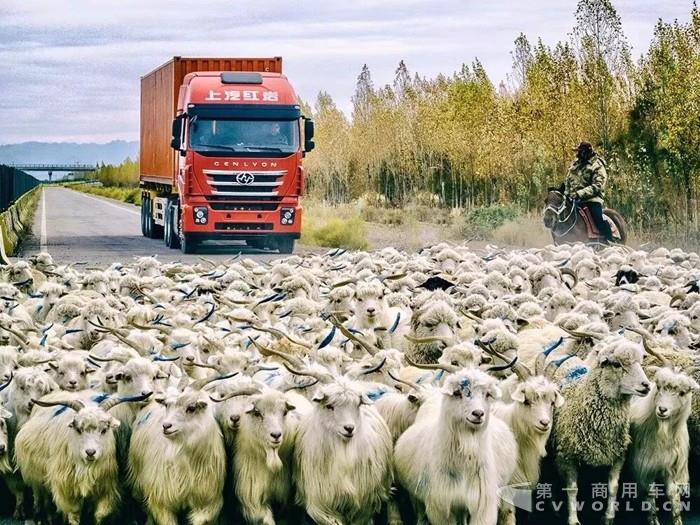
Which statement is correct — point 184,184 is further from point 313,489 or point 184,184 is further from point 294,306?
point 313,489

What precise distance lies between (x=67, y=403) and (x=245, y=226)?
56.1ft

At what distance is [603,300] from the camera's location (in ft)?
41.6

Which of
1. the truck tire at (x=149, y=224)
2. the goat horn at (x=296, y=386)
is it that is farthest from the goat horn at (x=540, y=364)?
the truck tire at (x=149, y=224)

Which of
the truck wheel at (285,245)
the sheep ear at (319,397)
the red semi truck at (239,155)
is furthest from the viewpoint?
the truck wheel at (285,245)

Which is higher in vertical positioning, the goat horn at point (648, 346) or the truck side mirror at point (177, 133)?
the truck side mirror at point (177, 133)

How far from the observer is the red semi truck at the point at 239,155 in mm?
24625

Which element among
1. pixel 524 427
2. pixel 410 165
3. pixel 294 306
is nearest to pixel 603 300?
pixel 294 306

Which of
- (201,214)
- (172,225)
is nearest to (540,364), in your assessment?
(201,214)

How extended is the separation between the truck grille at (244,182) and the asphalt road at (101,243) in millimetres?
1338

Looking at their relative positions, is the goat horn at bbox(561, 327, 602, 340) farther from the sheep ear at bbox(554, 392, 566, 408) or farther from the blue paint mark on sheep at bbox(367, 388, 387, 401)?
the blue paint mark on sheep at bbox(367, 388, 387, 401)

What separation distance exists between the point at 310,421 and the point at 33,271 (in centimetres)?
980

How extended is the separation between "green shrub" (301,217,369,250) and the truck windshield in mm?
6995

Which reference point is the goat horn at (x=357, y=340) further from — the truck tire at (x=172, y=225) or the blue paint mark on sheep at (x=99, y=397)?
the truck tire at (x=172, y=225)

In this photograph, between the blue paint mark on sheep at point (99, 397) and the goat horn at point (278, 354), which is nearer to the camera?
the blue paint mark on sheep at point (99, 397)
